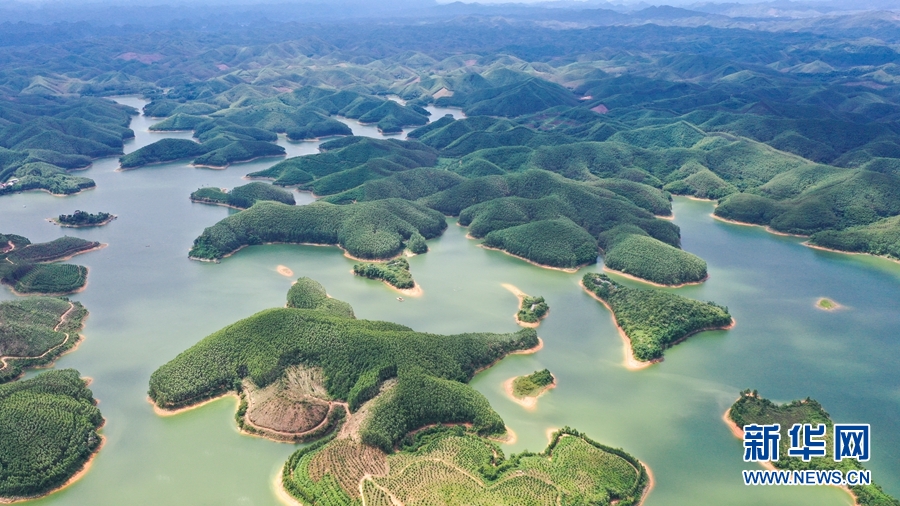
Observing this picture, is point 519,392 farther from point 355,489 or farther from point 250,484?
point 250,484

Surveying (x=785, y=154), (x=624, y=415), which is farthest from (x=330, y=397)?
(x=785, y=154)

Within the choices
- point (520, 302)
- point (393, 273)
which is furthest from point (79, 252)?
point (520, 302)

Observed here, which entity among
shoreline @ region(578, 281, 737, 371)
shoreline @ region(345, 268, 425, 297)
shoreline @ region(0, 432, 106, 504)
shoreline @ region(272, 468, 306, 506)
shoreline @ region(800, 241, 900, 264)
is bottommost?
shoreline @ region(800, 241, 900, 264)

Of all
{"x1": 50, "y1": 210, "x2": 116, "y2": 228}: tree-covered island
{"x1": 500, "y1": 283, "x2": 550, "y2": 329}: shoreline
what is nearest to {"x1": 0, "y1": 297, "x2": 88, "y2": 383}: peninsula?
{"x1": 50, "y1": 210, "x2": 116, "y2": 228}: tree-covered island

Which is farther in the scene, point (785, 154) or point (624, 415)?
point (785, 154)

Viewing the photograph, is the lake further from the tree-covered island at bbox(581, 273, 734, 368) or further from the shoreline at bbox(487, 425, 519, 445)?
the tree-covered island at bbox(581, 273, 734, 368)

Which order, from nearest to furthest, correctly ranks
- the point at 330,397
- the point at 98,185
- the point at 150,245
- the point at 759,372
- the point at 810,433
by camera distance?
the point at 810,433 < the point at 330,397 < the point at 759,372 < the point at 150,245 < the point at 98,185
